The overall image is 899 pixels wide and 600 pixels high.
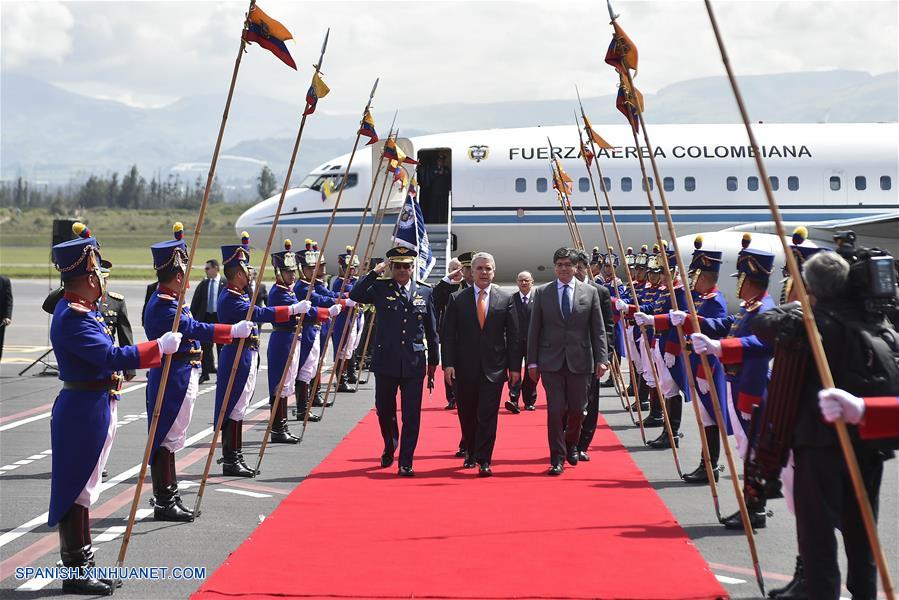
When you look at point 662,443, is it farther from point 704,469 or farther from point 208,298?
point 208,298

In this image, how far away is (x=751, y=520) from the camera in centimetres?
765

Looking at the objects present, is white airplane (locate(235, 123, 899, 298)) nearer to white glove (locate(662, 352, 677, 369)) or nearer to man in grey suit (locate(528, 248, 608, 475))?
white glove (locate(662, 352, 677, 369))

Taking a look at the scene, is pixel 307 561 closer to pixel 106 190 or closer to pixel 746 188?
pixel 746 188

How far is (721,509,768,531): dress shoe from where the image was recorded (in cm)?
761

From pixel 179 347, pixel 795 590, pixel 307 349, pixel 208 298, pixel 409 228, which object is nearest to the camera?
pixel 795 590

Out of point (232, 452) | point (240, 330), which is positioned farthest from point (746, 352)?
point (232, 452)

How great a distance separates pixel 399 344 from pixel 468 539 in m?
2.81

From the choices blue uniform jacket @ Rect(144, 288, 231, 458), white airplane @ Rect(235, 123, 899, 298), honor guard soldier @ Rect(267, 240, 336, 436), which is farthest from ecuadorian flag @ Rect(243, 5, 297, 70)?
white airplane @ Rect(235, 123, 899, 298)

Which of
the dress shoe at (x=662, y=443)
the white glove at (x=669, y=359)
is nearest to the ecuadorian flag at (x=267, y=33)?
the white glove at (x=669, y=359)

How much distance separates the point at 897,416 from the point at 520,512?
3.85 metres

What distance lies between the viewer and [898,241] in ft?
80.9

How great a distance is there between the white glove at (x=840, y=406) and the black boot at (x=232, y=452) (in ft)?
20.0

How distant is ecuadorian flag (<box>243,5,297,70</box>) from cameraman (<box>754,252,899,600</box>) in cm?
459

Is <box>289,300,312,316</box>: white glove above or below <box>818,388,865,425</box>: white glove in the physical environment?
A: below
